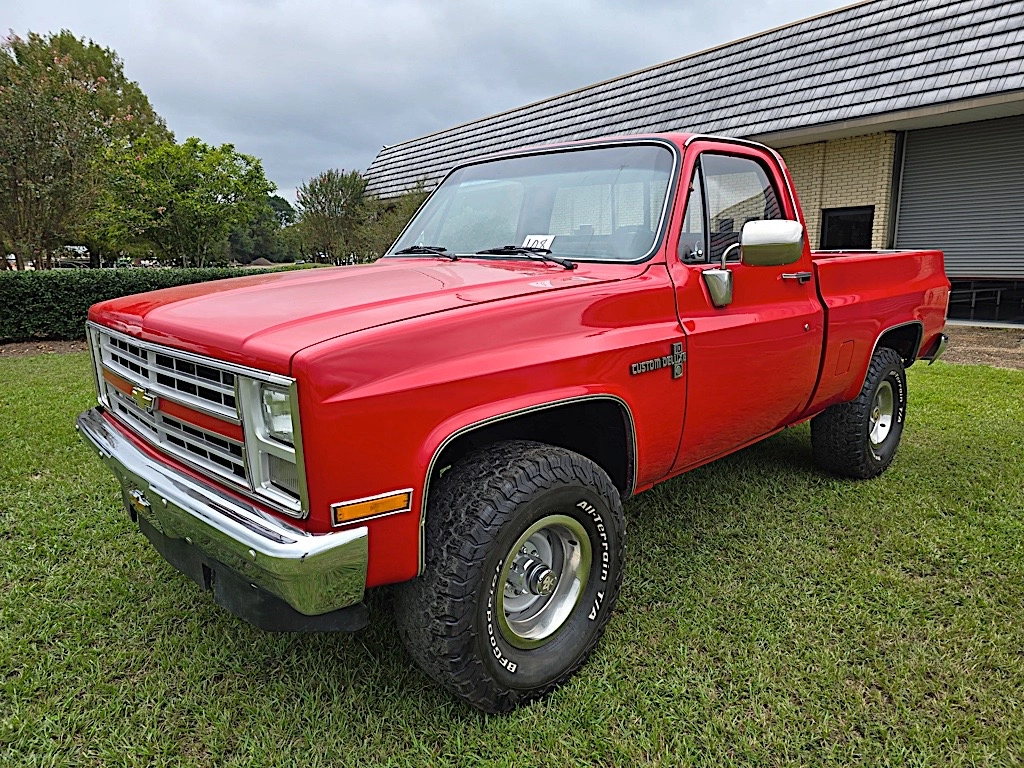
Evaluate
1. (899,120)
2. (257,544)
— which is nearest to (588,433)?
(257,544)

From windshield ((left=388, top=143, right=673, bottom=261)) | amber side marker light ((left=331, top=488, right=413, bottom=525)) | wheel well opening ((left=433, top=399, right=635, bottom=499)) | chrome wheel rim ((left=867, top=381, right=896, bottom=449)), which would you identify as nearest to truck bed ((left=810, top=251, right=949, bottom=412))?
chrome wheel rim ((left=867, top=381, right=896, bottom=449))

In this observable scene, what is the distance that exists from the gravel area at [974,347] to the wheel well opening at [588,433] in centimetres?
740

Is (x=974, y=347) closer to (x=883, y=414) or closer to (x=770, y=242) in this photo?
(x=883, y=414)

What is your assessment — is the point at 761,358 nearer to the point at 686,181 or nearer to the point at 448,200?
the point at 686,181

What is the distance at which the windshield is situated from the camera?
298 centimetres

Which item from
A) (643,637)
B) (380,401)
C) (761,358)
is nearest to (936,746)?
(643,637)

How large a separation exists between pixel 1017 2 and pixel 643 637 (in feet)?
37.2

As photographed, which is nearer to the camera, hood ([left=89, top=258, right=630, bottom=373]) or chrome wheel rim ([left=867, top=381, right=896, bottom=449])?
hood ([left=89, top=258, right=630, bottom=373])

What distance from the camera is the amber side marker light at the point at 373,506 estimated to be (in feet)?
6.09

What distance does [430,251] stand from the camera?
3482mm

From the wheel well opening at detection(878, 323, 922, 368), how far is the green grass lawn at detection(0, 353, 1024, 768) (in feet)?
Result: 3.48

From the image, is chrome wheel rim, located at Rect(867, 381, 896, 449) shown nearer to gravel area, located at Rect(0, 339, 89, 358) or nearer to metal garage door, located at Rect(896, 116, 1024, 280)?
metal garage door, located at Rect(896, 116, 1024, 280)

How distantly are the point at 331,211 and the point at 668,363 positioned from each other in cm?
1629

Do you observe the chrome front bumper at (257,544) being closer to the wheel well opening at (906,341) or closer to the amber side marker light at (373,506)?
the amber side marker light at (373,506)
